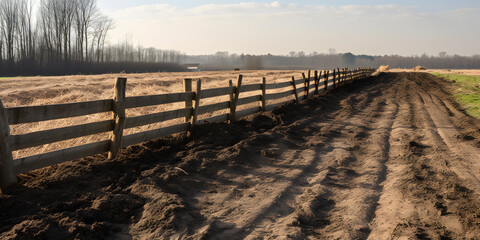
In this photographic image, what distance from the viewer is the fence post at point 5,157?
14.0ft

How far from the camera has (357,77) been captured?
34031 millimetres

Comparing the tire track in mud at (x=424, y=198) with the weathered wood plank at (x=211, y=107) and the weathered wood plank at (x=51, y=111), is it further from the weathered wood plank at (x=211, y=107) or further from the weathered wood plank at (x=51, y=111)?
the weathered wood plank at (x=51, y=111)

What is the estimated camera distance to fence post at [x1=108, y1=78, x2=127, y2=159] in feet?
18.5

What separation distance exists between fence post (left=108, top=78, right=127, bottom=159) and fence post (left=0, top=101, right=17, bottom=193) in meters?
1.54

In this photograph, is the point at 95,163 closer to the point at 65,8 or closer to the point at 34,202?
the point at 34,202

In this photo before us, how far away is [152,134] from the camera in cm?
Result: 652

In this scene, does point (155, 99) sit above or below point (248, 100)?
above

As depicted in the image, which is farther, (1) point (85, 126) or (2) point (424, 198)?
(1) point (85, 126)

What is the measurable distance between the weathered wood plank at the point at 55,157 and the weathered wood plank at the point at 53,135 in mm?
165

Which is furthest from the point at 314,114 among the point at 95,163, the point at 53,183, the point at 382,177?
the point at 53,183

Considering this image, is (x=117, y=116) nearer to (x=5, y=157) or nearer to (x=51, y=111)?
(x=51, y=111)

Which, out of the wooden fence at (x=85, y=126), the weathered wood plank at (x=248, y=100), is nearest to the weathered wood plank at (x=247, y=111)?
the weathered wood plank at (x=248, y=100)

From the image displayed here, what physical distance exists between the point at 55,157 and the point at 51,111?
2.05 feet

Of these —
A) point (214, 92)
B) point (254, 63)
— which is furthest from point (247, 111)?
point (254, 63)
